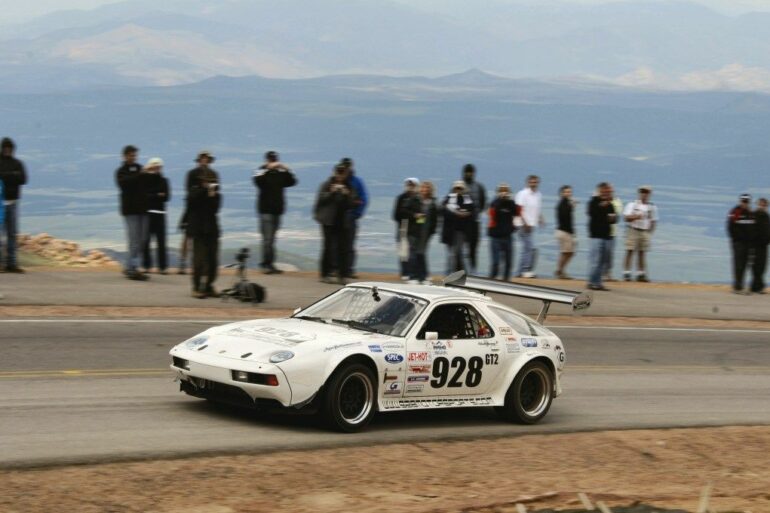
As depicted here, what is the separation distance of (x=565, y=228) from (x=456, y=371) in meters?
15.4

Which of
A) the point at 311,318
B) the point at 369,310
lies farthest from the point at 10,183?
the point at 369,310

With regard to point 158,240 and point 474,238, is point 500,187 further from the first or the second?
point 158,240

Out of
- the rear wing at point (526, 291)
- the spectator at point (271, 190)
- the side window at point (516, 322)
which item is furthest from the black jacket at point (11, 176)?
the side window at point (516, 322)

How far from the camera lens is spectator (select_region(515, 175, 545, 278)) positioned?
1016 inches

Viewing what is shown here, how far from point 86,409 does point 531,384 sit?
4566mm

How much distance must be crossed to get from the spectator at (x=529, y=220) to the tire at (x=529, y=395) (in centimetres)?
1300

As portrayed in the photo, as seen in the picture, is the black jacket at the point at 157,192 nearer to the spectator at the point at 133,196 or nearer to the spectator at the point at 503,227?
the spectator at the point at 133,196

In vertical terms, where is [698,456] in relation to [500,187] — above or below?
below

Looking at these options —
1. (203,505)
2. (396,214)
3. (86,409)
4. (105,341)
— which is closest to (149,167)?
(396,214)

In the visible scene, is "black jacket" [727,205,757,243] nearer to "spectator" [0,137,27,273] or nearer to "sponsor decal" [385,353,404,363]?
"spectator" [0,137,27,273]

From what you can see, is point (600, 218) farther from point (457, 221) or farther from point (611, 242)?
point (457, 221)

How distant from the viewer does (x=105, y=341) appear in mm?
15336

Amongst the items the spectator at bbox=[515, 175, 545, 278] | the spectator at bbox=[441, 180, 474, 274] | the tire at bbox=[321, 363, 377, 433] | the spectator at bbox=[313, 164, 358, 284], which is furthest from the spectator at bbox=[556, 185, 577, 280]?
the tire at bbox=[321, 363, 377, 433]

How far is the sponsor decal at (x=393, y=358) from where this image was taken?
35.9 feet
